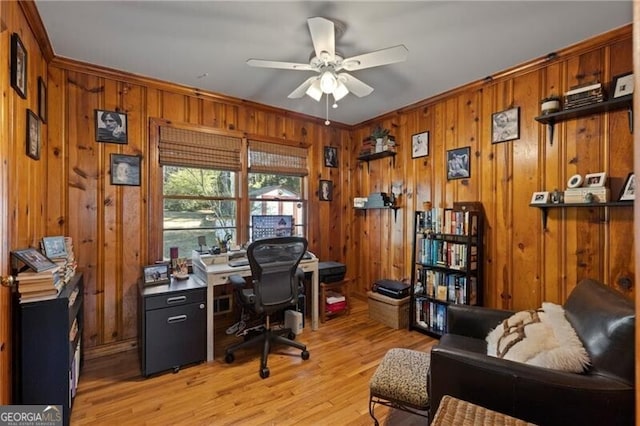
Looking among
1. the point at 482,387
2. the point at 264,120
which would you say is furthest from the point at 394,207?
the point at 482,387

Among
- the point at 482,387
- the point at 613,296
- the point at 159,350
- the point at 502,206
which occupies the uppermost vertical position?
the point at 502,206

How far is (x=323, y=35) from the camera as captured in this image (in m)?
1.79

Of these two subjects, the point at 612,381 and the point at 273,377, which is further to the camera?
the point at 273,377

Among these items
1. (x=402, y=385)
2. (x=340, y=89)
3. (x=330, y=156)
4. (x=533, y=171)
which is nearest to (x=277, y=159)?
(x=330, y=156)

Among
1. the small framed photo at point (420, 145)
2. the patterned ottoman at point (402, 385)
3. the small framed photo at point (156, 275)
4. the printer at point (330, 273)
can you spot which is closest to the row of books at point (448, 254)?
the printer at point (330, 273)

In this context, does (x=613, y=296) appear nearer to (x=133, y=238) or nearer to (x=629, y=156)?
(x=629, y=156)

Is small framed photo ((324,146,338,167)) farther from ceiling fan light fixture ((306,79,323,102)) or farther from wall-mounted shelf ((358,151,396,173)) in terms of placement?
ceiling fan light fixture ((306,79,323,102))

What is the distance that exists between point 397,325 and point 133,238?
110 inches

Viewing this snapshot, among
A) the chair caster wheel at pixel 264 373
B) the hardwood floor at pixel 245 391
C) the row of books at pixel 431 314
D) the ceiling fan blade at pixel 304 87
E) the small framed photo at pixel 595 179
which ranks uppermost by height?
the ceiling fan blade at pixel 304 87

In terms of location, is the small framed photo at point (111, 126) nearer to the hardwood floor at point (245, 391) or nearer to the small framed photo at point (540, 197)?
the hardwood floor at point (245, 391)

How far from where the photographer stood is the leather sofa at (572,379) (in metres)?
1.12

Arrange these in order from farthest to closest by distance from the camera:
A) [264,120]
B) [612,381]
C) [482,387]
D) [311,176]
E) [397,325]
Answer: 1. [311,176]
2. [264,120]
3. [397,325]
4. [482,387]
5. [612,381]

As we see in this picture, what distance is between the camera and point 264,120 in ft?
11.7

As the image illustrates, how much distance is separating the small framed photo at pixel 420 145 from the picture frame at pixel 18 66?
3.38 m
